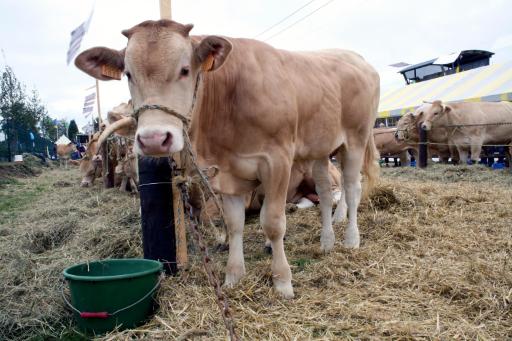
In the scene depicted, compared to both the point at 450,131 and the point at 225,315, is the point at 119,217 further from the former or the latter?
the point at 450,131

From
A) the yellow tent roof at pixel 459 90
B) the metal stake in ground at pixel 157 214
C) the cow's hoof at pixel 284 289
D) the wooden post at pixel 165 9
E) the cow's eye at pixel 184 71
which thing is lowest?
the cow's hoof at pixel 284 289

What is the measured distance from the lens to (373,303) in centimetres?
286

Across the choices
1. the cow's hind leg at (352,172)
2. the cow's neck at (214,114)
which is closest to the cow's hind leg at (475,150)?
the cow's hind leg at (352,172)

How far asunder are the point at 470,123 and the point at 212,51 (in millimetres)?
11663

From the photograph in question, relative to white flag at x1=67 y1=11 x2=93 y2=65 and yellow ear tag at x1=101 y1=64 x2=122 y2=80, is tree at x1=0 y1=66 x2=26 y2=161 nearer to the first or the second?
white flag at x1=67 y1=11 x2=93 y2=65

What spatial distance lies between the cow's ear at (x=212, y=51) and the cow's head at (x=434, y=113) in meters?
11.2

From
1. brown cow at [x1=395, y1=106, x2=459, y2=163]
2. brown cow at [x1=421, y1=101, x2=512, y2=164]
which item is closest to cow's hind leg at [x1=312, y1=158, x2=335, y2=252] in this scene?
brown cow at [x1=421, y1=101, x2=512, y2=164]

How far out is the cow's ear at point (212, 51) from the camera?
270 centimetres

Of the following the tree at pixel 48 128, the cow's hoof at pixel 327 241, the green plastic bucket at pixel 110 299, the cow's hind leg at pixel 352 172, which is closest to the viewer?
the green plastic bucket at pixel 110 299

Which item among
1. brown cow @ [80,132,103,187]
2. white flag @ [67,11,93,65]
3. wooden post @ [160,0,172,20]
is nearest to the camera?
wooden post @ [160,0,172,20]

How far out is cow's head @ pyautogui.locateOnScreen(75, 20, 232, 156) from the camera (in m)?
2.37

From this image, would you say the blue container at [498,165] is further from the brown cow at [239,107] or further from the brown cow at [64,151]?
the brown cow at [64,151]

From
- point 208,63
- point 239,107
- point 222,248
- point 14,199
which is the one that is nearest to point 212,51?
point 208,63

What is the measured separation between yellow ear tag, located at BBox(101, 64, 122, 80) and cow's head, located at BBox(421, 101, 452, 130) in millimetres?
11362
